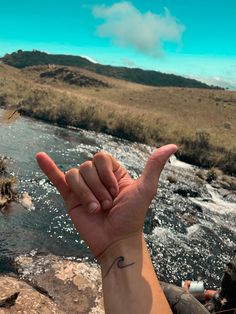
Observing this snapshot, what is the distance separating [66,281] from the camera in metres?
15.2

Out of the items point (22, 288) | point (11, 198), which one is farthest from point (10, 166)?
point (22, 288)

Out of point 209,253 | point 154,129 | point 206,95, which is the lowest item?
point 209,253

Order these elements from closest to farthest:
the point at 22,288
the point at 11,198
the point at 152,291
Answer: the point at 152,291
the point at 22,288
the point at 11,198

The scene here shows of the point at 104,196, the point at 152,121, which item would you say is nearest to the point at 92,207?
the point at 104,196

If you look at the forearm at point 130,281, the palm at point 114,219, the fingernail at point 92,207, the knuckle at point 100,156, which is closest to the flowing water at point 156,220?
the palm at point 114,219

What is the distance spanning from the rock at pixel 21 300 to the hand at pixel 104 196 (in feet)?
28.9

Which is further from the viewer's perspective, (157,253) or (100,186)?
(157,253)

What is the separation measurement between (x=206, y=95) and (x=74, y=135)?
224ft

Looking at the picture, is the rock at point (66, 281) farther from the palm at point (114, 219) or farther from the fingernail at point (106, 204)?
the fingernail at point (106, 204)

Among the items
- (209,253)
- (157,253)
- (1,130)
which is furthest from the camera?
(1,130)

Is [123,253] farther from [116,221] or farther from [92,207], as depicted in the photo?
[92,207]

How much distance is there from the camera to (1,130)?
43000 mm

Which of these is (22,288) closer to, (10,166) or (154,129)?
(10,166)

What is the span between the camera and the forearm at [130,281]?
373cm
